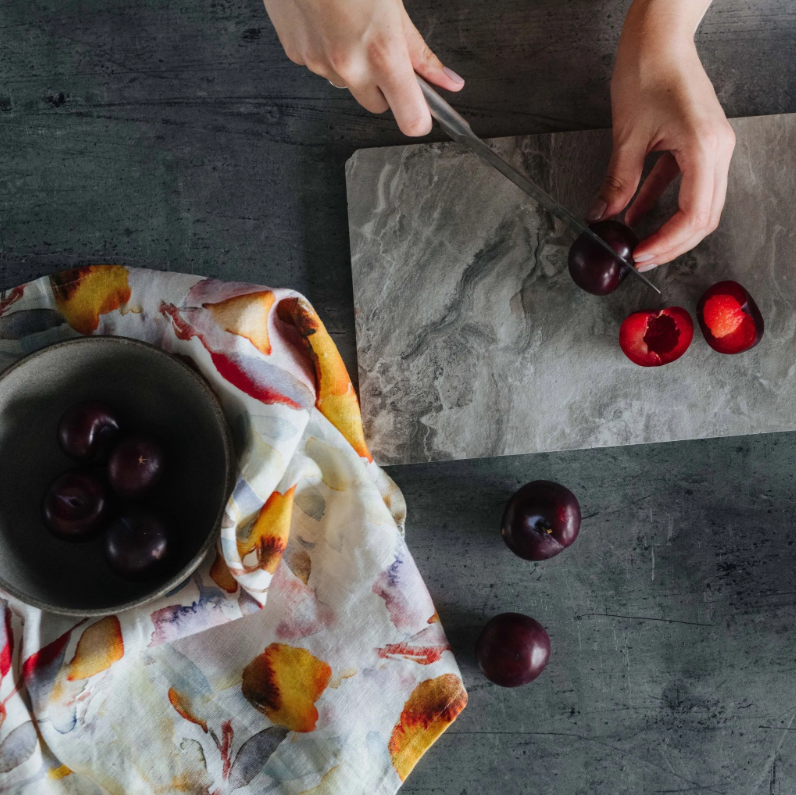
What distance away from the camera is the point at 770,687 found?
0.95 metres

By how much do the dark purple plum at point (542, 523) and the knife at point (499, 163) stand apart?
11.6 inches

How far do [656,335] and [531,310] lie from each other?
0.53 feet

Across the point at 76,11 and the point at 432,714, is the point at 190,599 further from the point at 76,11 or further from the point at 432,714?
the point at 76,11

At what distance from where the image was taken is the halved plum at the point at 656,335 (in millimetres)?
918

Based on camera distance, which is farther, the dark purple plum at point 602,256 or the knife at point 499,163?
the dark purple plum at point 602,256

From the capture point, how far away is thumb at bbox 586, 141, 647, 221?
Result: 0.89 m

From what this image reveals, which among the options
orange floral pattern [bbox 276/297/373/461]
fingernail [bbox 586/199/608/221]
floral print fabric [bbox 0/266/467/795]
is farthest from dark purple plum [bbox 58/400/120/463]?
fingernail [bbox 586/199/608/221]

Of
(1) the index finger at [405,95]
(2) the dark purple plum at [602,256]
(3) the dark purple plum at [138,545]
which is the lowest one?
(3) the dark purple plum at [138,545]

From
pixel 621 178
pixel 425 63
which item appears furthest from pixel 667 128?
pixel 425 63

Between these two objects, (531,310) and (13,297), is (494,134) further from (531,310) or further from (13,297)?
(13,297)

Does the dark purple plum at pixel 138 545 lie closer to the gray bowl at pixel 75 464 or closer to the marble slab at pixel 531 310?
the gray bowl at pixel 75 464

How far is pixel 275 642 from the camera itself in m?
0.91

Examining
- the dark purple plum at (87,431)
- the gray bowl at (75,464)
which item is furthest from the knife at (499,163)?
the dark purple plum at (87,431)

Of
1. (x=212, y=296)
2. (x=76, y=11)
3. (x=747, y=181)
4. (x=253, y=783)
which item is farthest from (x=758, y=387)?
(x=76, y=11)
